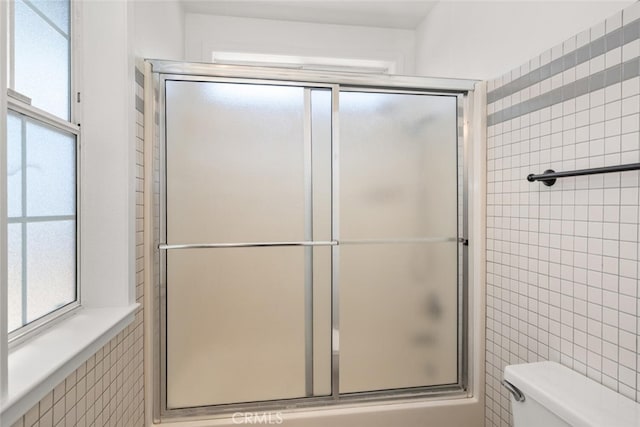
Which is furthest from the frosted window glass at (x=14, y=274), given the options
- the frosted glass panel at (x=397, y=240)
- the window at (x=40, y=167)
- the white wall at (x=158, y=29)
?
the frosted glass panel at (x=397, y=240)

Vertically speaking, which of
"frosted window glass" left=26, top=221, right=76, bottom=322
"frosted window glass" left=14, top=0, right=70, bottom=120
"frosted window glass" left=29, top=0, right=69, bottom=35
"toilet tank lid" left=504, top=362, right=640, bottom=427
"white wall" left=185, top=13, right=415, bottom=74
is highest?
"white wall" left=185, top=13, right=415, bottom=74

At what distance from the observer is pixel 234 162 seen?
4.78 ft

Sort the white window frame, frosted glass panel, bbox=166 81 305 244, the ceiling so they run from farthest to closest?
1. the ceiling
2. frosted glass panel, bbox=166 81 305 244
3. the white window frame

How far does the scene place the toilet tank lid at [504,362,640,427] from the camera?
90cm

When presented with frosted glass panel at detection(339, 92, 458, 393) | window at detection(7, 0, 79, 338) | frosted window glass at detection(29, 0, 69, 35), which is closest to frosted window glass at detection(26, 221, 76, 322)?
window at detection(7, 0, 79, 338)

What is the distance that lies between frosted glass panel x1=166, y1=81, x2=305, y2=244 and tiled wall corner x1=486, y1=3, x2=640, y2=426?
0.90 meters

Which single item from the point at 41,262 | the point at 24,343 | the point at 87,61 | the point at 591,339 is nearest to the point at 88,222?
the point at 41,262

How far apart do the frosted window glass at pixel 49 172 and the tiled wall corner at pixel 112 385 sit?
22 cm

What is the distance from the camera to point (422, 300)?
1624 mm

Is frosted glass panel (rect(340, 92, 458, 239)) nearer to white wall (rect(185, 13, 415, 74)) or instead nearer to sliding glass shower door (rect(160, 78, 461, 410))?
sliding glass shower door (rect(160, 78, 461, 410))

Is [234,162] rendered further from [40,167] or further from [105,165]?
[40,167]

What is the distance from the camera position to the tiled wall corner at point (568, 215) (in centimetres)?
99

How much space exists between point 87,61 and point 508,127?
162 cm

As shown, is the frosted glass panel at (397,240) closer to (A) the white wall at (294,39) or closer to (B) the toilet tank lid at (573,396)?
(B) the toilet tank lid at (573,396)
